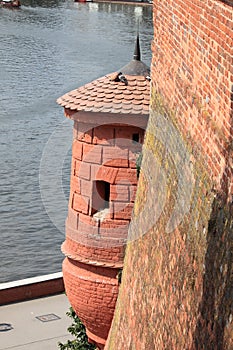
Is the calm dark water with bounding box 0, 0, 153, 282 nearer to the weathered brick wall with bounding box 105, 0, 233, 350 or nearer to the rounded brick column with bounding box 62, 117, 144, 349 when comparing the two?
the rounded brick column with bounding box 62, 117, 144, 349

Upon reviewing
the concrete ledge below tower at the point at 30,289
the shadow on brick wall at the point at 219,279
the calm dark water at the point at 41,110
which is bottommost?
the calm dark water at the point at 41,110

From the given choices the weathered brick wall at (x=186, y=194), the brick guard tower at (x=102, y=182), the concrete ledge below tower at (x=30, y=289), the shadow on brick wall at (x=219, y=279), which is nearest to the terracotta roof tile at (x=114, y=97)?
the brick guard tower at (x=102, y=182)

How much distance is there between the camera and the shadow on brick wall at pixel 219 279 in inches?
207

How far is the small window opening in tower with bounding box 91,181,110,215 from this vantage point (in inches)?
482

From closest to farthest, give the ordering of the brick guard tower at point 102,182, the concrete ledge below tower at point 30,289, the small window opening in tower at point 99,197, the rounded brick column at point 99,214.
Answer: the brick guard tower at point 102,182 → the rounded brick column at point 99,214 → the small window opening in tower at point 99,197 → the concrete ledge below tower at point 30,289

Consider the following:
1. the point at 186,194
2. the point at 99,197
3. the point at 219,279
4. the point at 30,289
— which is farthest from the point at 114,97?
the point at 30,289

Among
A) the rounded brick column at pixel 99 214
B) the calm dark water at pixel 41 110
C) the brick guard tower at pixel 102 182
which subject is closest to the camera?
the brick guard tower at pixel 102 182

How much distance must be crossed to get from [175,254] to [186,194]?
0.44m

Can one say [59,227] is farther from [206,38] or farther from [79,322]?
[206,38]

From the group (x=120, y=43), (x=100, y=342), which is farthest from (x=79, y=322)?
(x=120, y=43)

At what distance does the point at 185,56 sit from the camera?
6707 mm

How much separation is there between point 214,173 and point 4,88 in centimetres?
3500

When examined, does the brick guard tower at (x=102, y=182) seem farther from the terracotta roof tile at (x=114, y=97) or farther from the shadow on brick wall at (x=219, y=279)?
the shadow on brick wall at (x=219, y=279)

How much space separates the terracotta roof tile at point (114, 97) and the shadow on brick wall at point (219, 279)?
5.89 metres
